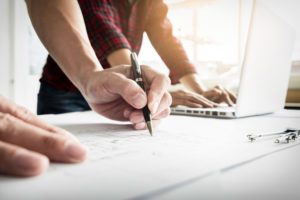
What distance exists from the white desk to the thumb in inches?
4.8

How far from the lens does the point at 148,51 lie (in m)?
2.33

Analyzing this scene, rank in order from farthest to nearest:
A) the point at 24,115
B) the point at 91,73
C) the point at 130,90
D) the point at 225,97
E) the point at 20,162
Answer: the point at 225,97 → the point at 91,73 → the point at 130,90 → the point at 24,115 → the point at 20,162

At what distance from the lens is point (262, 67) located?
0.79 meters

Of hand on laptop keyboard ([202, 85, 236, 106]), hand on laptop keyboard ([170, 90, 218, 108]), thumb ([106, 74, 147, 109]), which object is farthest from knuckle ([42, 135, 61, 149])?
hand on laptop keyboard ([202, 85, 236, 106])

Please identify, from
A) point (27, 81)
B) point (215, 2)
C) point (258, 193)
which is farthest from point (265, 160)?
point (27, 81)

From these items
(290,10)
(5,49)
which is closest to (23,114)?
(290,10)

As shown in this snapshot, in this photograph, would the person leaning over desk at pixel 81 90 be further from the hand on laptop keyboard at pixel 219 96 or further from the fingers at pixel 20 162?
the hand on laptop keyboard at pixel 219 96

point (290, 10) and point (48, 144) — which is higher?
point (290, 10)

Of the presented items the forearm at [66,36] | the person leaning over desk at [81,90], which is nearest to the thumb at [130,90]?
the person leaning over desk at [81,90]

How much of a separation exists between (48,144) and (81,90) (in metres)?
0.41

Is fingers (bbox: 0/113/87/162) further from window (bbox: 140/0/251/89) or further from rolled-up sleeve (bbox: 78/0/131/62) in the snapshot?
window (bbox: 140/0/251/89)

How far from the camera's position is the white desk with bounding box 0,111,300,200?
0.24 metres

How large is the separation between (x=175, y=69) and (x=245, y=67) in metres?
0.63

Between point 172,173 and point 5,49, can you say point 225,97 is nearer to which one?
point 172,173
